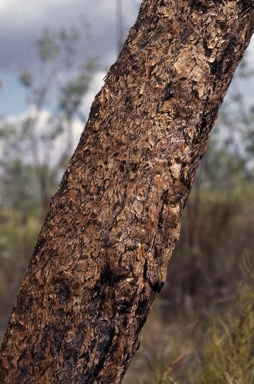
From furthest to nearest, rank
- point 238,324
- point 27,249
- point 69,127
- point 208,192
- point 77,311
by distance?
point 69,127 < point 27,249 < point 208,192 < point 238,324 < point 77,311

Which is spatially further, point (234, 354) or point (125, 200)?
point (234, 354)

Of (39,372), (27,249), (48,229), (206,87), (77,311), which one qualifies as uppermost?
(27,249)

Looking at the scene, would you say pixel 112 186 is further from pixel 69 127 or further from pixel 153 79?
pixel 69 127

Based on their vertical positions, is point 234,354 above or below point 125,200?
above

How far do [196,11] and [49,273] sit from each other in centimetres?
70

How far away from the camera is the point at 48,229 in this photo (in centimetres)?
175

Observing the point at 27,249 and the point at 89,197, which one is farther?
the point at 27,249

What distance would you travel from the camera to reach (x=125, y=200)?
166 centimetres

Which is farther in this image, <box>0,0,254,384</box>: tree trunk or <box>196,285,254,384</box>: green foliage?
<box>196,285,254,384</box>: green foliage

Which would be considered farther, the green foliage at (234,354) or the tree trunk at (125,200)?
the green foliage at (234,354)

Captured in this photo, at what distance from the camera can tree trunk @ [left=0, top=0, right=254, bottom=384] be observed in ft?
5.45

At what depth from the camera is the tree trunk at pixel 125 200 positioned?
166 centimetres

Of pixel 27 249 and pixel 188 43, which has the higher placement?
pixel 27 249

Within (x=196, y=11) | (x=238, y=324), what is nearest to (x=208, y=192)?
(x=238, y=324)
